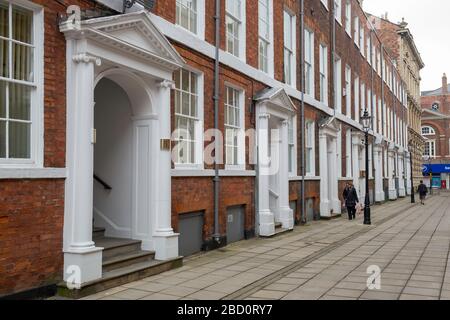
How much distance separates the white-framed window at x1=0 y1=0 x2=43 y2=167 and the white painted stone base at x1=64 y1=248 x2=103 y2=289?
1.40 m

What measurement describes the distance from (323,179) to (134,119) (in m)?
12.0

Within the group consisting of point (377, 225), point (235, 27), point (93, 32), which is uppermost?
point (235, 27)

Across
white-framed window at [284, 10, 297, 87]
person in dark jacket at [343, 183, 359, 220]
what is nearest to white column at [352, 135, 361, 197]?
person in dark jacket at [343, 183, 359, 220]

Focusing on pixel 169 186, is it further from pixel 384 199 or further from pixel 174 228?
pixel 384 199

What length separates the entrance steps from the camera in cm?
689

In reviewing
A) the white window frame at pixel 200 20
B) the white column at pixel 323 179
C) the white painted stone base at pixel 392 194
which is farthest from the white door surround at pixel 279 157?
the white painted stone base at pixel 392 194

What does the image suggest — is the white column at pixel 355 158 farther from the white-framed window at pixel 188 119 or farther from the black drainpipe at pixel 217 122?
the white-framed window at pixel 188 119

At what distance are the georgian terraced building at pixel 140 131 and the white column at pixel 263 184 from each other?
4 centimetres

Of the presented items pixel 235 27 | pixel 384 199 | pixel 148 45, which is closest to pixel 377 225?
pixel 235 27

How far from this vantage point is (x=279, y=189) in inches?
605

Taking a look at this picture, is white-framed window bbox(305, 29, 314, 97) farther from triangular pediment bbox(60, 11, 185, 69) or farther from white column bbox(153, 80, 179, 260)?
white column bbox(153, 80, 179, 260)

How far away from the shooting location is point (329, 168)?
840 inches

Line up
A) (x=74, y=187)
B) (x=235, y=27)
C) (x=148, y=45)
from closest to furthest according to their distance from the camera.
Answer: (x=74, y=187) → (x=148, y=45) → (x=235, y=27)

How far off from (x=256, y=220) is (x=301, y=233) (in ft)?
6.66
